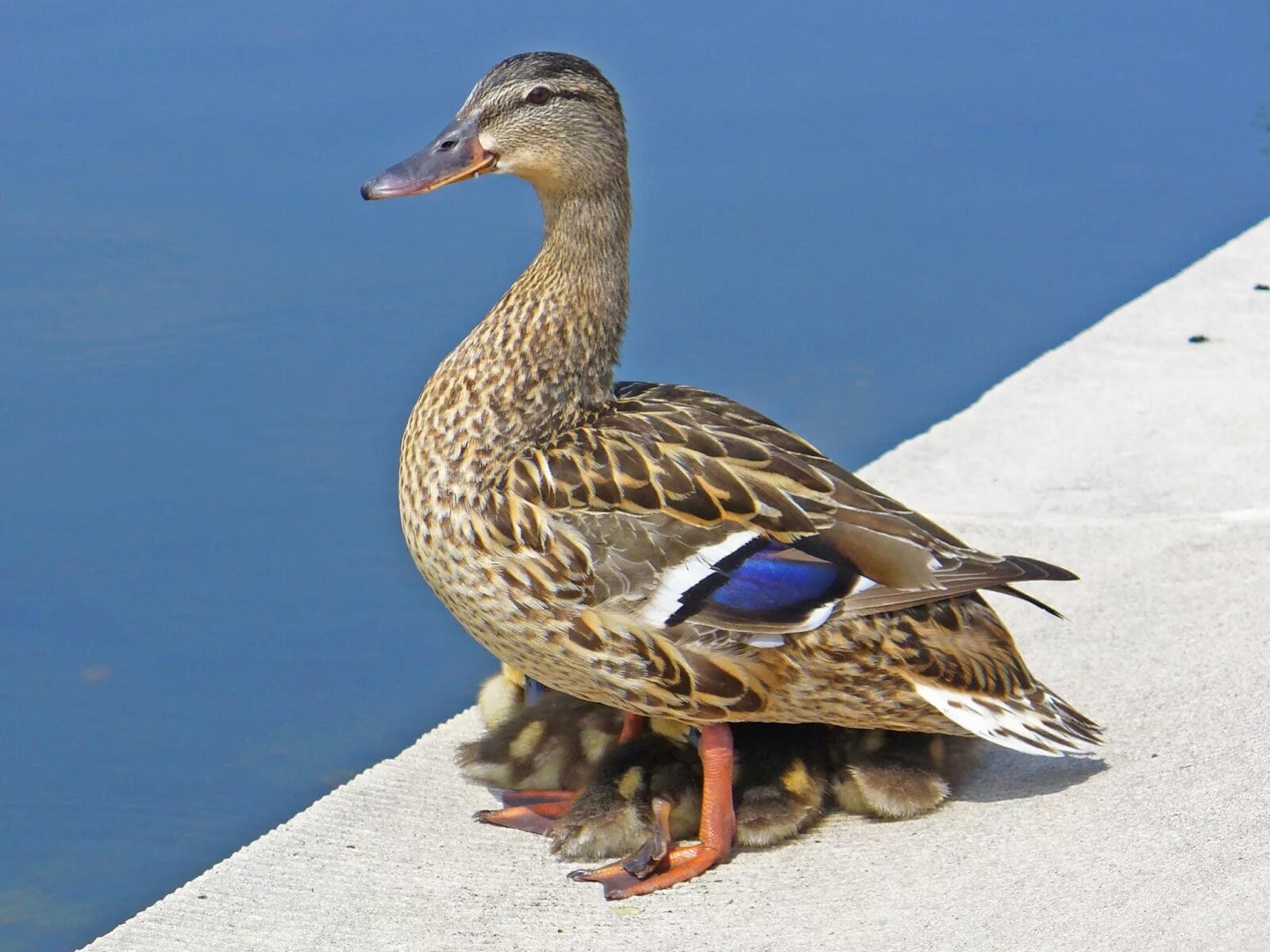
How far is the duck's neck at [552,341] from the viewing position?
10.8ft

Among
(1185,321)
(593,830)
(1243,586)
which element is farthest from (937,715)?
(1185,321)

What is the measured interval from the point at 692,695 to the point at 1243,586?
1.68 metres

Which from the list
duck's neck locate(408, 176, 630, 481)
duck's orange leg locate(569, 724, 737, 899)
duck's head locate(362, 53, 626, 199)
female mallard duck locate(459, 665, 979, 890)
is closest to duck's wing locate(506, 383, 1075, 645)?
duck's neck locate(408, 176, 630, 481)

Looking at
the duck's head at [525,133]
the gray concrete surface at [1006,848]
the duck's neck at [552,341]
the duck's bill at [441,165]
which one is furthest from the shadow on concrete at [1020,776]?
the duck's bill at [441,165]

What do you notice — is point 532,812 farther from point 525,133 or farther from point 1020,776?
point 525,133

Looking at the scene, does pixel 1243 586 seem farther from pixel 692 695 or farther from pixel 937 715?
pixel 692 695

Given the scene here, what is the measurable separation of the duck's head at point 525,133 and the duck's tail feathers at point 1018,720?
121 cm

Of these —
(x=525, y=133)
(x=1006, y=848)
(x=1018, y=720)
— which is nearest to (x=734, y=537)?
(x=1018, y=720)

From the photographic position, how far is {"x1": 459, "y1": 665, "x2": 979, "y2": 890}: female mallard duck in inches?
128

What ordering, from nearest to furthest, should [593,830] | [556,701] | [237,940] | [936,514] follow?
[237,940] < [593,830] < [556,701] < [936,514]

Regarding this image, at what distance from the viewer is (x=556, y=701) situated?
11.9ft

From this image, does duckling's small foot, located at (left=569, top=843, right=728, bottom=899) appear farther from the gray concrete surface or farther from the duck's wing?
the duck's wing

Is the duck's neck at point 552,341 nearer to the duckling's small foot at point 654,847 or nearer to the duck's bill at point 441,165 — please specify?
the duck's bill at point 441,165

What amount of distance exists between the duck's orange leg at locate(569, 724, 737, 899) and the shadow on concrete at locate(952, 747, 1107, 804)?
1.60 ft
